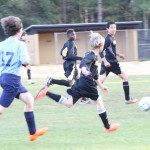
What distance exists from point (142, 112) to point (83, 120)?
1464mm

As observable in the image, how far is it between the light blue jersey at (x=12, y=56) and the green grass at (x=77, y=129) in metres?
1.10

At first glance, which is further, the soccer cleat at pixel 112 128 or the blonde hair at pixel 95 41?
the blonde hair at pixel 95 41

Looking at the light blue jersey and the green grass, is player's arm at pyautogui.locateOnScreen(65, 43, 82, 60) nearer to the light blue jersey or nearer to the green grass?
the green grass

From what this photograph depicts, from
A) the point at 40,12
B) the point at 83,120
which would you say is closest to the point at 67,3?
the point at 40,12

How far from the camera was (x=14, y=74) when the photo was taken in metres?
7.78

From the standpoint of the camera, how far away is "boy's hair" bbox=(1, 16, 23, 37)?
767 cm

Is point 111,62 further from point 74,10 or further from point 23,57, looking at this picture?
point 74,10

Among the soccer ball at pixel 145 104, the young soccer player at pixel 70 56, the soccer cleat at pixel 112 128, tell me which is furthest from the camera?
the young soccer player at pixel 70 56

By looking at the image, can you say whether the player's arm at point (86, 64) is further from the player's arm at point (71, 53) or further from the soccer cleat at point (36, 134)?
the player's arm at point (71, 53)

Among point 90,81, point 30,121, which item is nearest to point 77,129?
point 90,81

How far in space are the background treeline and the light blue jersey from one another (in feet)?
123

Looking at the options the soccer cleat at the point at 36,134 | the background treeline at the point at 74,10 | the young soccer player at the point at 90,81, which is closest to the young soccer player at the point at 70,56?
the young soccer player at the point at 90,81

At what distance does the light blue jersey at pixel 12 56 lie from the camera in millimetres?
7707

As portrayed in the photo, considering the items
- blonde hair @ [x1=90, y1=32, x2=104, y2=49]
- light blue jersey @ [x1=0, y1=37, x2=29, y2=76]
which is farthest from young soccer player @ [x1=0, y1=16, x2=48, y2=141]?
blonde hair @ [x1=90, y1=32, x2=104, y2=49]
